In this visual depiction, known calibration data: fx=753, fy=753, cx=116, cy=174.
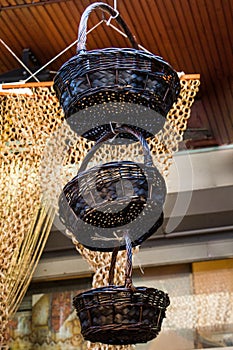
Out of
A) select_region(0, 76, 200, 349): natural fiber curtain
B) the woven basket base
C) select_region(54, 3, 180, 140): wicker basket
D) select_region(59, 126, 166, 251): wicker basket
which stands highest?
select_region(54, 3, 180, 140): wicker basket

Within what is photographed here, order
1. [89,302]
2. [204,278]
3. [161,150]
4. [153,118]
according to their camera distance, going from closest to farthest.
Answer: [89,302] < [153,118] < [161,150] < [204,278]

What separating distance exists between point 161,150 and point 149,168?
2944 millimetres

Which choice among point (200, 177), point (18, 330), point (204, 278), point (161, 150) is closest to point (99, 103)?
point (161, 150)

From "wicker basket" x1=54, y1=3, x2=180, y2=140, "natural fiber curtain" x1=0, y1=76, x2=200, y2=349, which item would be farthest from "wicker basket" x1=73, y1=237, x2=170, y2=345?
"natural fiber curtain" x1=0, y1=76, x2=200, y2=349

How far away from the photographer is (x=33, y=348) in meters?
7.97

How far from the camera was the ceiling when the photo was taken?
6379mm

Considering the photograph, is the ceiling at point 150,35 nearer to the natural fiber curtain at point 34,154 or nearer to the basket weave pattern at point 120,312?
the natural fiber curtain at point 34,154

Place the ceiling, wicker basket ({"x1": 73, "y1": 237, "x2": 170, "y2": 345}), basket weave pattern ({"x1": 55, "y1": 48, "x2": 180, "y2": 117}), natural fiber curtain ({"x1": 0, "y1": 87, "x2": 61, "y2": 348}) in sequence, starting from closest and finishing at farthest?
wicker basket ({"x1": 73, "y1": 237, "x2": 170, "y2": 345}) → basket weave pattern ({"x1": 55, "y1": 48, "x2": 180, "y2": 117}) → natural fiber curtain ({"x1": 0, "y1": 87, "x2": 61, "y2": 348}) → the ceiling

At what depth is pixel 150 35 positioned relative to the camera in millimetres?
6645

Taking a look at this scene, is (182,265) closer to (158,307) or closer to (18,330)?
(18,330)

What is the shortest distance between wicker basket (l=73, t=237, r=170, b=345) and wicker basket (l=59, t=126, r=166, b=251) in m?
0.17

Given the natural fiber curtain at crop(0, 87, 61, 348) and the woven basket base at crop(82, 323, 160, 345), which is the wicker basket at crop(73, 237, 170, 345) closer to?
the woven basket base at crop(82, 323, 160, 345)

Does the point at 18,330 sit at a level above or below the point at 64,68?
below

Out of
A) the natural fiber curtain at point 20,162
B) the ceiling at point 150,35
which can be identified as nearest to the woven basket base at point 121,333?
the natural fiber curtain at point 20,162
